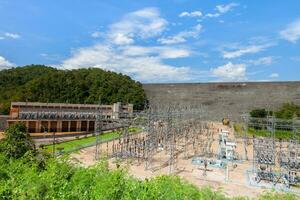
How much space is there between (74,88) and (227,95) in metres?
19.9

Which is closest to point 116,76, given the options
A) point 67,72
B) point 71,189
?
point 67,72

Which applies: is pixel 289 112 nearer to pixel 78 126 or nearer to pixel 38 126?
pixel 78 126

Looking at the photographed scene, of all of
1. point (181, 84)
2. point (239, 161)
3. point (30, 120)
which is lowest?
point (239, 161)

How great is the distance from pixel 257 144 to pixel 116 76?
1236 inches

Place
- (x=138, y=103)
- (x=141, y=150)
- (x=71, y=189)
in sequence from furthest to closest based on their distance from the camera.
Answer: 1. (x=138, y=103)
2. (x=141, y=150)
3. (x=71, y=189)

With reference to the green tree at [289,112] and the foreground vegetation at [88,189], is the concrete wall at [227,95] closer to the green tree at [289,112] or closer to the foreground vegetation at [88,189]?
the green tree at [289,112]

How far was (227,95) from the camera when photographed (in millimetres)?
41875

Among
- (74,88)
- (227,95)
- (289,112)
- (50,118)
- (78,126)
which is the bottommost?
(78,126)

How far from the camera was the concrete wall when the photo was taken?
37688mm

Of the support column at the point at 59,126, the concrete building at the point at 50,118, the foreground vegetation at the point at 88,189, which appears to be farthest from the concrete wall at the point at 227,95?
the foreground vegetation at the point at 88,189

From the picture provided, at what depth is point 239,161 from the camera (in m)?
19.7

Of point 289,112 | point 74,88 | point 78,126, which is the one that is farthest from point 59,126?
point 289,112

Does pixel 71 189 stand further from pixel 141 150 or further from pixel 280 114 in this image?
pixel 280 114

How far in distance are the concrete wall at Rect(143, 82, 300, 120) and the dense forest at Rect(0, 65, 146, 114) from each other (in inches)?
145
